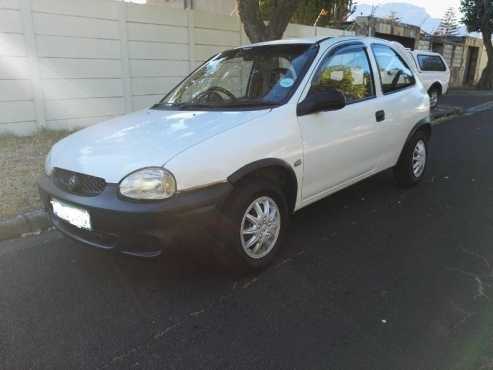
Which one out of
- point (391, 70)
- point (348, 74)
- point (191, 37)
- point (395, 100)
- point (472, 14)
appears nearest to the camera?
point (348, 74)

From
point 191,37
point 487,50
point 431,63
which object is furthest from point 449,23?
point 191,37

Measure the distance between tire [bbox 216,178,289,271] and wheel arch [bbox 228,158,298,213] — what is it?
0.06 meters

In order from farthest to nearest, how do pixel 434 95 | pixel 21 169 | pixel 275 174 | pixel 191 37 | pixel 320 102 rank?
pixel 434 95, pixel 191 37, pixel 21 169, pixel 320 102, pixel 275 174

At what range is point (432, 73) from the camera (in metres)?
13.7

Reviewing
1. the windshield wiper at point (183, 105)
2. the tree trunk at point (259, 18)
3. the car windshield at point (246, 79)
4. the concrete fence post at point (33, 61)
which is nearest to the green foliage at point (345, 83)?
the car windshield at point (246, 79)

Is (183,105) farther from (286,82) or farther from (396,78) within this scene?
(396,78)

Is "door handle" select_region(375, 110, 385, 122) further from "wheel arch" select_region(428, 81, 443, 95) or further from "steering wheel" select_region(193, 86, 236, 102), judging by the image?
"wheel arch" select_region(428, 81, 443, 95)

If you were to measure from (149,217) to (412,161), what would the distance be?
11.9 ft

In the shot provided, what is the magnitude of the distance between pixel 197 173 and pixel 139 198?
384 mm

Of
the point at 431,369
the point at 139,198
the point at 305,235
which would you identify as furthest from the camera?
the point at 305,235

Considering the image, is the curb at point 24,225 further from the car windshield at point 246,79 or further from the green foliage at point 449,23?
Result: the green foliage at point 449,23

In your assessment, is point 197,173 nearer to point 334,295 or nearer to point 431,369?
point 334,295

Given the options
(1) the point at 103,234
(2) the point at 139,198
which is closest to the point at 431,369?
(2) the point at 139,198

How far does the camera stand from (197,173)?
2738 mm
